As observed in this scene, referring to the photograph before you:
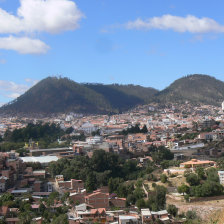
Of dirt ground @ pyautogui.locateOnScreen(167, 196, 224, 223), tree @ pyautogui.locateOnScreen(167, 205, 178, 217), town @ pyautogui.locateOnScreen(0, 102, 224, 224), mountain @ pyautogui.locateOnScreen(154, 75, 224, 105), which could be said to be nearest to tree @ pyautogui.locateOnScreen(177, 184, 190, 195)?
town @ pyautogui.locateOnScreen(0, 102, 224, 224)

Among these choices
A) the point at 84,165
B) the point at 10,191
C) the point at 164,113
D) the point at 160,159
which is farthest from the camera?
the point at 164,113

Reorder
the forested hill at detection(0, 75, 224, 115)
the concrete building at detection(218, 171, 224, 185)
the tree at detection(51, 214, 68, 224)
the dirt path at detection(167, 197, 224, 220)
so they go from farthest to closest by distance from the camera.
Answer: the forested hill at detection(0, 75, 224, 115), the concrete building at detection(218, 171, 224, 185), the dirt path at detection(167, 197, 224, 220), the tree at detection(51, 214, 68, 224)

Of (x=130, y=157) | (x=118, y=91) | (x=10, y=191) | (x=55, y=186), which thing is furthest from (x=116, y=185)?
(x=118, y=91)

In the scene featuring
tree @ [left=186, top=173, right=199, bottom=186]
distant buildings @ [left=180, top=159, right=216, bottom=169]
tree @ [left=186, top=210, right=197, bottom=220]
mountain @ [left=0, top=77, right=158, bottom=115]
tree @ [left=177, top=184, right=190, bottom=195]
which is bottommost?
tree @ [left=186, top=210, right=197, bottom=220]

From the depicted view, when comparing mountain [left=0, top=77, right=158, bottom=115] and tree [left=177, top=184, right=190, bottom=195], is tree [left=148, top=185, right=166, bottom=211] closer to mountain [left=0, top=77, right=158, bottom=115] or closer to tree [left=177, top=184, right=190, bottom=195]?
tree [left=177, top=184, right=190, bottom=195]

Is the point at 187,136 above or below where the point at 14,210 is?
above

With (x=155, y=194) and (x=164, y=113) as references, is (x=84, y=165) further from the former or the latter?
(x=164, y=113)

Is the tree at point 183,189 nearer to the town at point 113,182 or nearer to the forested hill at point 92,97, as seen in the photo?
the town at point 113,182
